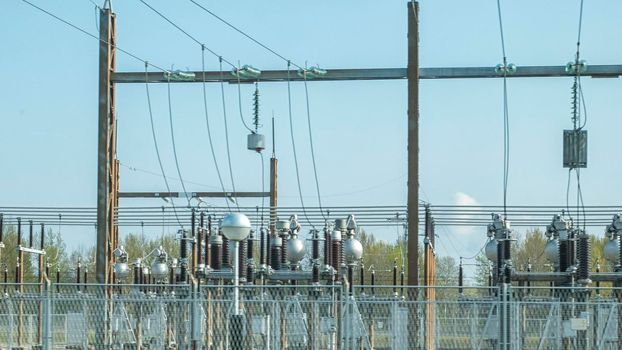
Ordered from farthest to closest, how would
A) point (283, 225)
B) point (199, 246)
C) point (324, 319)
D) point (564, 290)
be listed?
point (199, 246), point (283, 225), point (324, 319), point (564, 290)

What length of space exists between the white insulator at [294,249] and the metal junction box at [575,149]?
4832 millimetres

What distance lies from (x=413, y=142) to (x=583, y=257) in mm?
3306

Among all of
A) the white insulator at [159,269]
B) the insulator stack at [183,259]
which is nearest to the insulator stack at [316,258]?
the insulator stack at [183,259]

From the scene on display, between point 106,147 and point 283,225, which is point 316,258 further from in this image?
point 106,147

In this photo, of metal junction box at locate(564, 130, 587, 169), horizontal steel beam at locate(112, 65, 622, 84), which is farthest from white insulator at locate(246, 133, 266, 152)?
metal junction box at locate(564, 130, 587, 169)

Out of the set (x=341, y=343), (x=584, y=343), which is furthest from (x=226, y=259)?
(x=584, y=343)

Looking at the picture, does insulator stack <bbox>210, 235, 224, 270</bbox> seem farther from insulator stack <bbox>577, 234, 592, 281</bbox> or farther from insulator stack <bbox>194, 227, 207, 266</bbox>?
insulator stack <bbox>577, 234, 592, 281</bbox>

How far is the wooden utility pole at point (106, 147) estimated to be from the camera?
71.5 feet

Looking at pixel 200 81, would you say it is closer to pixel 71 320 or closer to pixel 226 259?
pixel 226 259

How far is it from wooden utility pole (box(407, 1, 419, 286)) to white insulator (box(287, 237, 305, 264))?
2.54 m

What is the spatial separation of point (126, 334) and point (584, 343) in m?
11.4

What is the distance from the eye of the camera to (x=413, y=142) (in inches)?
776

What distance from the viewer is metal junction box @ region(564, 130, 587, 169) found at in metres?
20.7

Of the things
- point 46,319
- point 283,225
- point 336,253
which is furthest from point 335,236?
point 46,319
